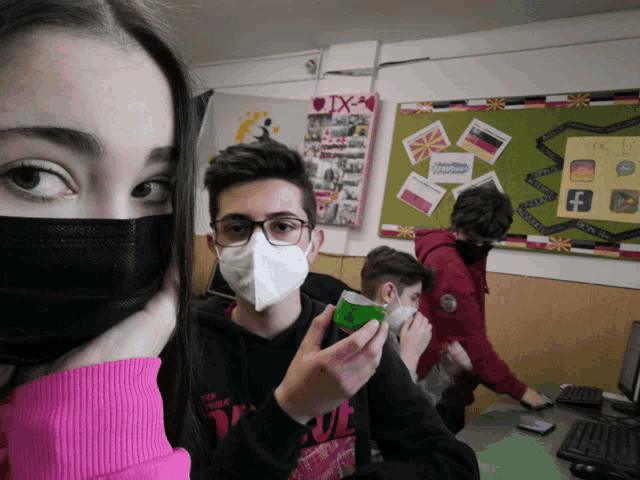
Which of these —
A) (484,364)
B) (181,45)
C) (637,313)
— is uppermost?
(181,45)

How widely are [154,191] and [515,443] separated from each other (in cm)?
115

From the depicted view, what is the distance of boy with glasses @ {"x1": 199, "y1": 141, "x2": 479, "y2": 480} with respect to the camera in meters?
0.68

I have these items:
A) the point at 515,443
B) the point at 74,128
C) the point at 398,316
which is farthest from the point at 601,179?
the point at 74,128

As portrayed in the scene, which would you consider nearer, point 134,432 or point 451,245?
point 134,432

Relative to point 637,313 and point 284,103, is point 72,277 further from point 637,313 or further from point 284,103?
point 284,103

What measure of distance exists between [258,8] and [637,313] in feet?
9.90

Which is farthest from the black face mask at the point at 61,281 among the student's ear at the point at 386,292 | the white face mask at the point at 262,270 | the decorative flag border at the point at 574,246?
the decorative flag border at the point at 574,246

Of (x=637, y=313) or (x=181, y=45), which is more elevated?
(x=181, y=45)

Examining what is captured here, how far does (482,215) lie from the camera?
6.68 feet

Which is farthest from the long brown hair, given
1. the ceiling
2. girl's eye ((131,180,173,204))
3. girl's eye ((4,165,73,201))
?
the ceiling

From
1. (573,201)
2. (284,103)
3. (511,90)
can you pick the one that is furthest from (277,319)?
(284,103)

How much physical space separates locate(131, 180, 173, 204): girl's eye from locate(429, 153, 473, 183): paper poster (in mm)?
2387

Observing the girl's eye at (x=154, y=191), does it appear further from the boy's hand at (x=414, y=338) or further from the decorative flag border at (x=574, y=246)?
the decorative flag border at (x=574, y=246)

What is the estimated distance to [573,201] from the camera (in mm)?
2336
